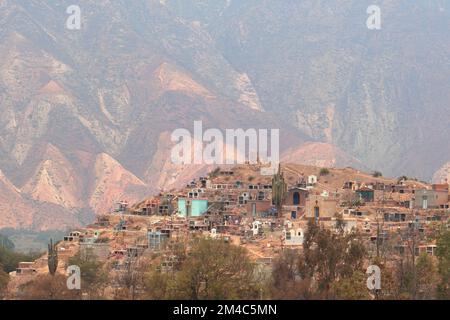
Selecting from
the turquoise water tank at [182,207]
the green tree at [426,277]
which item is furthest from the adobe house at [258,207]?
the green tree at [426,277]

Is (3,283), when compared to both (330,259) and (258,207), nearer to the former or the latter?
(330,259)

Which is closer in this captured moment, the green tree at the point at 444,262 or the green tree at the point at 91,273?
the green tree at the point at 444,262

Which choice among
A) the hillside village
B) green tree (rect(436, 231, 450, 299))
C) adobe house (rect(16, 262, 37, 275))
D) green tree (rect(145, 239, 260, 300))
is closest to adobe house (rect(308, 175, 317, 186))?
the hillside village

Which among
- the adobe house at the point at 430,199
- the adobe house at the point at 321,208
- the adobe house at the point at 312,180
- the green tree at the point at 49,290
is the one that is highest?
the adobe house at the point at 312,180

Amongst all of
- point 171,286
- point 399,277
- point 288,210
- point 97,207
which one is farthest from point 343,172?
point 97,207

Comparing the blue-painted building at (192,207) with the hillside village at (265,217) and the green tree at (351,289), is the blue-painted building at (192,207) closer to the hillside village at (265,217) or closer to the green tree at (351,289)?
the hillside village at (265,217)
